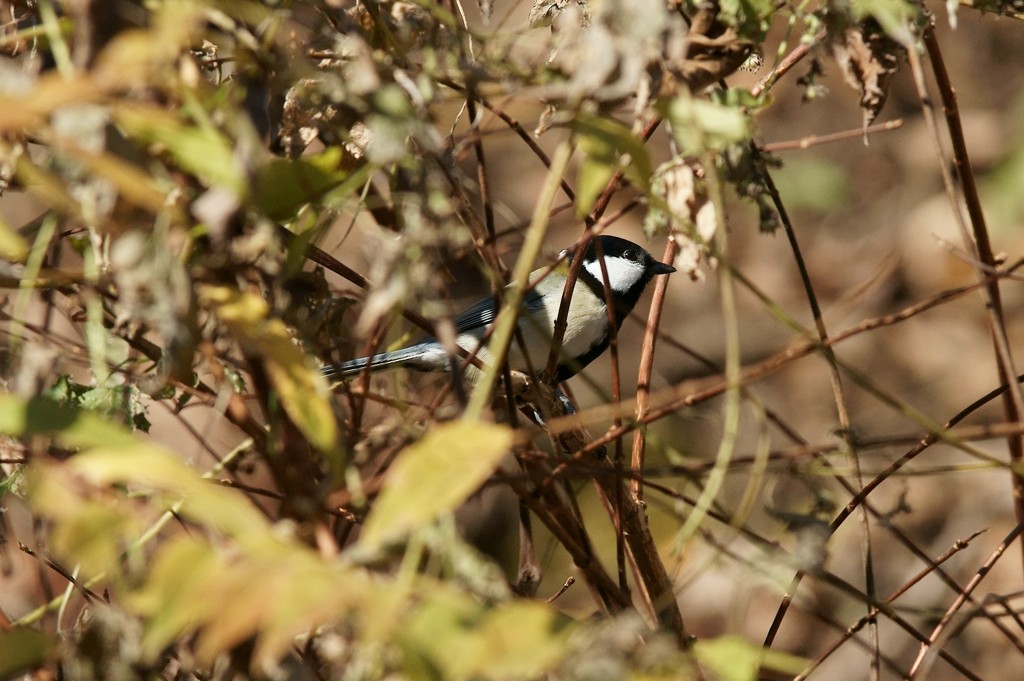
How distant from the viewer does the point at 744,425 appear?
518cm

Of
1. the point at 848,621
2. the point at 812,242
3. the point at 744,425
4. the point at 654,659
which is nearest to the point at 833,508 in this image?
the point at 654,659

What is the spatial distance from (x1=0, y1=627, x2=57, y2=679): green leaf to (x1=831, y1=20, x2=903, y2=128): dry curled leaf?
1.11 metres

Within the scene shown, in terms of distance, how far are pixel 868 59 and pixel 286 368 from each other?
85 cm

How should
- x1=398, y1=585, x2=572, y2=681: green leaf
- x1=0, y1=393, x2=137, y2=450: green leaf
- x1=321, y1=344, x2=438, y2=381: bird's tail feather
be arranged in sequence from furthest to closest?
x1=321, y1=344, x2=438, y2=381: bird's tail feather
x1=0, y1=393, x2=137, y2=450: green leaf
x1=398, y1=585, x2=572, y2=681: green leaf

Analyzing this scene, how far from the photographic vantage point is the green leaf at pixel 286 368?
1.04 meters

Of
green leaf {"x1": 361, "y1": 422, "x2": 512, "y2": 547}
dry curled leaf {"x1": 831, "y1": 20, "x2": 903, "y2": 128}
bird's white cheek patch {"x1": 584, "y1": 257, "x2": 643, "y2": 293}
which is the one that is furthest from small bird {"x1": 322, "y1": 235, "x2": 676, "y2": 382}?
green leaf {"x1": 361, "y1": 422, "x2": 512, "y2": 547}

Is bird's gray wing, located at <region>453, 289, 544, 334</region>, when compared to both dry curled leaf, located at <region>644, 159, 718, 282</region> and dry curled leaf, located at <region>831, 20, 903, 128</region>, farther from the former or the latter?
dry curled leaf, located at <region>831, 20, 903, 128</region>

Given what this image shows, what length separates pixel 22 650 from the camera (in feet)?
3.28

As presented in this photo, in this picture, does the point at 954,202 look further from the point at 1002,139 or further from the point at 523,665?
the point at 1002,139

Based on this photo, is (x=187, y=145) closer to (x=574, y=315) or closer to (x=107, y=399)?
(x=107, y=399)

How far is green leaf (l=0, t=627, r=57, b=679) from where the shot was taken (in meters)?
0.99

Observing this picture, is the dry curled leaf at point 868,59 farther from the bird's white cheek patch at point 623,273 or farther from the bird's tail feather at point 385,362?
the bird's white cheek patch at point 623,273

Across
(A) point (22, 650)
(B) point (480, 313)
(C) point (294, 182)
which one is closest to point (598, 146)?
(C) point (294, 182)

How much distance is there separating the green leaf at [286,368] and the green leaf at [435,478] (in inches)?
6.3
